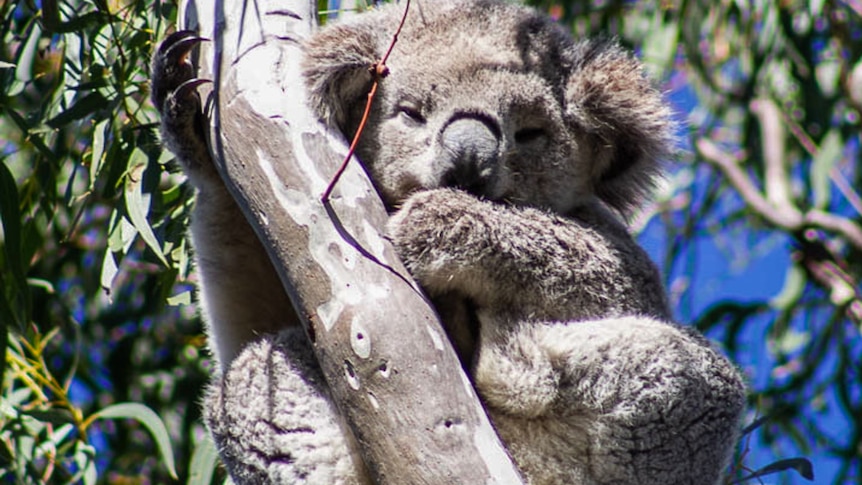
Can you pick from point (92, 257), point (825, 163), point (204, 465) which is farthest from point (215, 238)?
point (825, 163)

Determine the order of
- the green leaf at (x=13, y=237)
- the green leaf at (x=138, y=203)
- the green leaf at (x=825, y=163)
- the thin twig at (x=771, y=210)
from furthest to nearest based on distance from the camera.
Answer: the thin twig at (x=771, y=210)
the green leaf at (x=825, y=163)
the green leaf at (x=13, y=237)
the green leaf at (x=138, y=203)

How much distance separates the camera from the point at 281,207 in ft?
7.21

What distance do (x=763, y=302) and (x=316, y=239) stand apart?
14.4 feet

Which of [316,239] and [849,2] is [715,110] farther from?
[316,239]

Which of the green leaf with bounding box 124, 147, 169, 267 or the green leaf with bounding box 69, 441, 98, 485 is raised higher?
the green leaf with bounding box 124, 147, 169, 267

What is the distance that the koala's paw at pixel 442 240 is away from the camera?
95.8 inches

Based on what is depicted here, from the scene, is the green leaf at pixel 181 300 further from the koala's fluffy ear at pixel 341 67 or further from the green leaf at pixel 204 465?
the koala's fluffy ear at pixel 341 67

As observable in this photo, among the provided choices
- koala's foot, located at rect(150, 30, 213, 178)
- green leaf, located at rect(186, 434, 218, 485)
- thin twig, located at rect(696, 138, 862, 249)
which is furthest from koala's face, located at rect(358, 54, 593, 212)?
thin twig, located at rect(696, 138, 862, 249)

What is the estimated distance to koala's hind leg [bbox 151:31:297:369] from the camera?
251 cm

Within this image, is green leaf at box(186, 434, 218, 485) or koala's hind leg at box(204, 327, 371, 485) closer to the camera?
koala's hind leg at box(204, 327, 371, 485)

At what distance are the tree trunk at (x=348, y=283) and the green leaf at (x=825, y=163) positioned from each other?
13.6 ft

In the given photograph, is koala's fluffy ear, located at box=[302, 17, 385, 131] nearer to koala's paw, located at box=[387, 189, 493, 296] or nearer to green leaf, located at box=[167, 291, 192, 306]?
koala's paw, located at box=[387, 189, 493, 296]

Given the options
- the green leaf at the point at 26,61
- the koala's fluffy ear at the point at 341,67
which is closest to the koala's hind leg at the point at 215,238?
the koala's fluffy ear at the point at 341,67

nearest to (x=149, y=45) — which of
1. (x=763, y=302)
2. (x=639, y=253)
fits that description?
(x=639, y=253)
